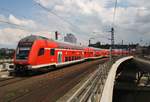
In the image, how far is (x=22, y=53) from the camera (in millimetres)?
29516

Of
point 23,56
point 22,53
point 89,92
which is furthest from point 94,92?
point 22,53

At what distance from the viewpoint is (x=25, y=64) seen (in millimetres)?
28734

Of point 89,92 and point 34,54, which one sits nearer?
point 89,92

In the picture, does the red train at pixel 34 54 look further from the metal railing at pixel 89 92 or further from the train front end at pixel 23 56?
the metal railing at pixel 89 92

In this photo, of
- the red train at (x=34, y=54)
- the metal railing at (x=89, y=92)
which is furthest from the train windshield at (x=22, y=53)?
the metal railing at (x=89, y=92)

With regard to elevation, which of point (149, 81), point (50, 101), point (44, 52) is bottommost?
point (149, 81)

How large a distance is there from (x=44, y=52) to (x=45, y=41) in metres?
1.43

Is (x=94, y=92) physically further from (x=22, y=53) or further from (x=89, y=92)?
(x=22, y=53)

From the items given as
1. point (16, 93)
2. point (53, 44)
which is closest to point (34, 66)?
point (53, 44)

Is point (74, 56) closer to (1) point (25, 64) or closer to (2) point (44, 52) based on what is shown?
(2) point (44, 52)

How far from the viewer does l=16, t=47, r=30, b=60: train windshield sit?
95.7ft

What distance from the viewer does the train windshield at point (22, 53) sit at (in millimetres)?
29167

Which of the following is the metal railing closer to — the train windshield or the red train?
Answer: the red train

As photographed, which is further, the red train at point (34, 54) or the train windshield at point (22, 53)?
the train windshield at point (22, 53)
